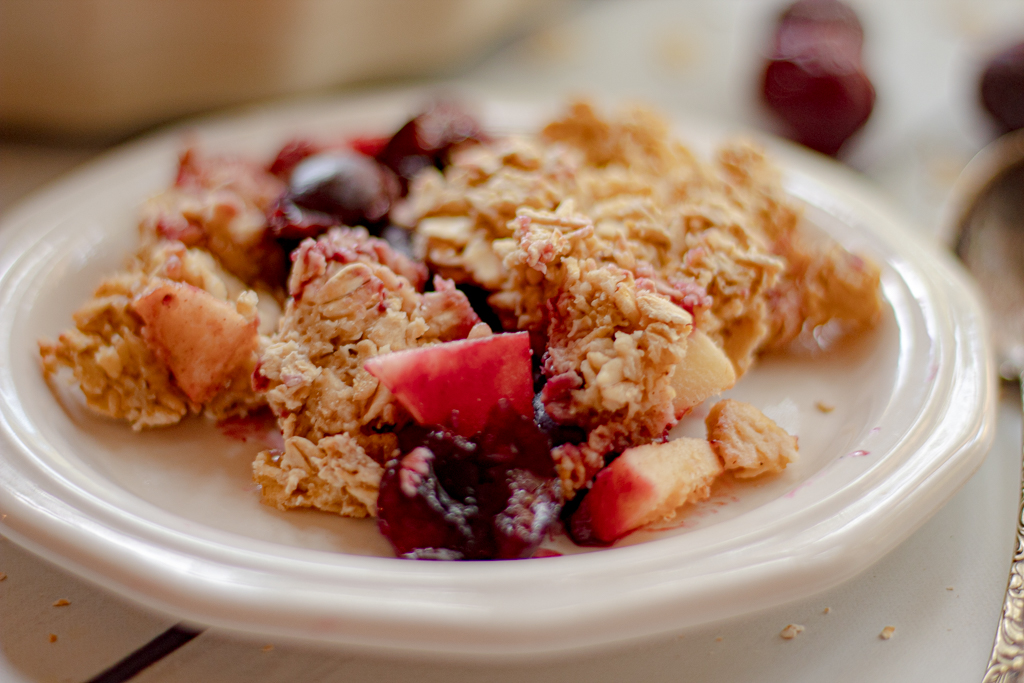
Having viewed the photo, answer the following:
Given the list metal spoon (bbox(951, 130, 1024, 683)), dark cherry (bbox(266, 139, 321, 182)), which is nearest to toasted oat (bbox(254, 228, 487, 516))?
dark cherry (bbox(266, 139, 321, 182))

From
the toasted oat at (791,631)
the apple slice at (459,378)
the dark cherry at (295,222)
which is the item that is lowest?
the toasted oat at (791,631)

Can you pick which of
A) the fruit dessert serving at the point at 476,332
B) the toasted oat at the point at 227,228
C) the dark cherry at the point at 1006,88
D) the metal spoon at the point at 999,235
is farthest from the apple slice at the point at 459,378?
the dark cherry at the point at 1006,88

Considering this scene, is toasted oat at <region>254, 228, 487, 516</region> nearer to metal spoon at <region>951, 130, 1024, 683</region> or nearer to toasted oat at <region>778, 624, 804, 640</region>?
toasted oat at <region>778, 624, 804, 640</region>

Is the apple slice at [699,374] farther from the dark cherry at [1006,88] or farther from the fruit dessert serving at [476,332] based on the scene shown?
the dark cherry at [1006,88]

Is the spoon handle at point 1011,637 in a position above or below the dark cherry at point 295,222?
below

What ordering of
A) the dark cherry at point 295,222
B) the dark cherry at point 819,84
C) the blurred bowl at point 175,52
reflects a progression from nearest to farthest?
1. the dark cherry at point 295,222
2. the blurred bowl at point 175,52
3. the dark cherry at point 819,84

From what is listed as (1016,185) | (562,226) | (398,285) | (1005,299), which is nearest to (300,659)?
(398,285)

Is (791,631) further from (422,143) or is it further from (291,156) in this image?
(291,156)
